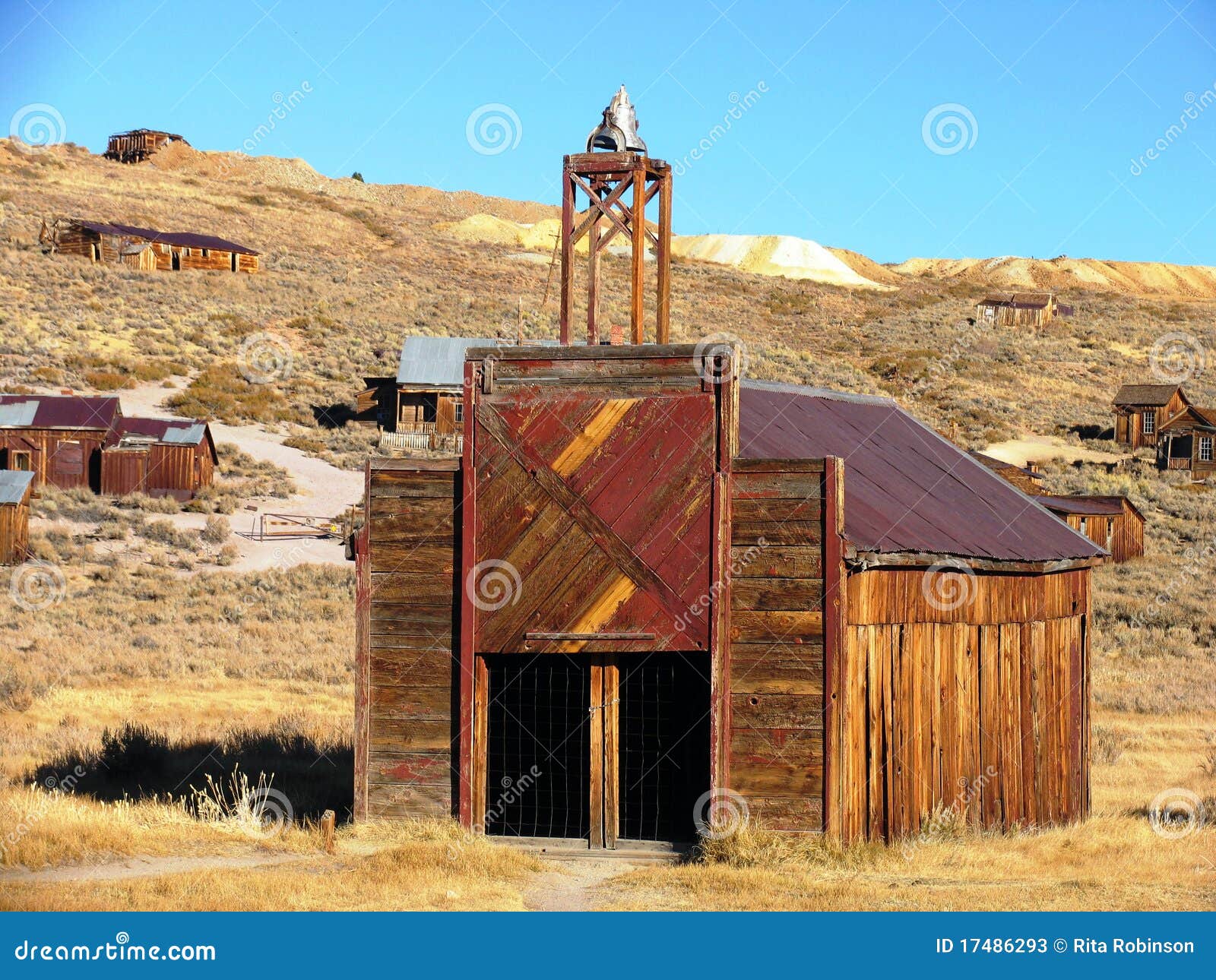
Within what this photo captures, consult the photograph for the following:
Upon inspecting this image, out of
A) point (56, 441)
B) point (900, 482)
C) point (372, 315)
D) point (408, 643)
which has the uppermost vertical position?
point (372, 315)

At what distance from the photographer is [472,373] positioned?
39.9ft

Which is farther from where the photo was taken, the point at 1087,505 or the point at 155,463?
the point at 155,463

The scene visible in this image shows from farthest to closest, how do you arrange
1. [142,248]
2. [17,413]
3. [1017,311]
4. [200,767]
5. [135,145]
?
[135,145]
[1017,311]
[142,248]
[17,413]
[200,767]

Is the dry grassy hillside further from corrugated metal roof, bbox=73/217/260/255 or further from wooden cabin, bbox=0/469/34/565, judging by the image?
wooden cabin, bbox=0/469/34/565

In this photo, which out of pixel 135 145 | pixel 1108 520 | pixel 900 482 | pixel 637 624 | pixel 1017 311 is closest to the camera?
pixel 637 624

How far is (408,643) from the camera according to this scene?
12.1 meters

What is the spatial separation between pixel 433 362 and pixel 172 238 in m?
28.0

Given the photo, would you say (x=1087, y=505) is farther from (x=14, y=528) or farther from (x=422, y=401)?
(x=14, y=528)

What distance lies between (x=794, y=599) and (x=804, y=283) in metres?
89.0

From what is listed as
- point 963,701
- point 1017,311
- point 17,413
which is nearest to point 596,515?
point 963,701

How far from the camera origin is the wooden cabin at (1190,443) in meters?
55.4

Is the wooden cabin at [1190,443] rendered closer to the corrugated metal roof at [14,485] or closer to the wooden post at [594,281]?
the corrugated metal roof at [14,485]

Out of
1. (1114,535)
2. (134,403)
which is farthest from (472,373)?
(134,403)

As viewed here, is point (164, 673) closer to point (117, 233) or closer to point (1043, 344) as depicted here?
point (117, 233)
